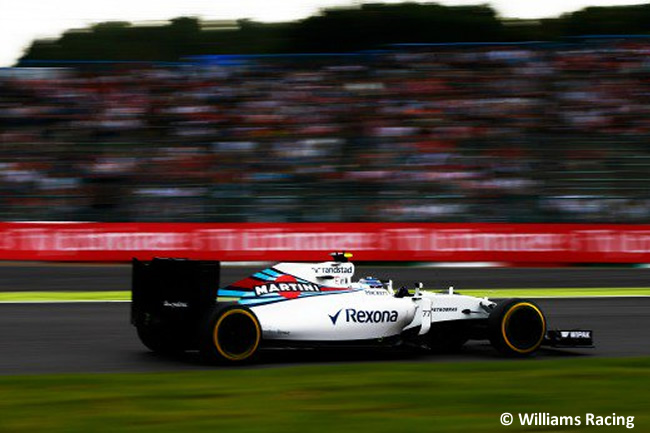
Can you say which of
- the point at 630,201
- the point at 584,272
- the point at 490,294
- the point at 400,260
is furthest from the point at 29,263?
the point at 630,201

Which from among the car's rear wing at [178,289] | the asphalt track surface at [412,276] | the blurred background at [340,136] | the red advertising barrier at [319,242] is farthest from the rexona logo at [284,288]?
the blurred background at [340,136]

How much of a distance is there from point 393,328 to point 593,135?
14.4 meters

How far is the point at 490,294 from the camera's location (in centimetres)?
1545

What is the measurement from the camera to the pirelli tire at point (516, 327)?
8.62 m

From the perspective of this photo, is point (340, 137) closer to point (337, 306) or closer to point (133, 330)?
point (133, 330)

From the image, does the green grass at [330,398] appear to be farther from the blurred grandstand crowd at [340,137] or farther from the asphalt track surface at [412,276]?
the blurred grandstand crowd at [340,137]

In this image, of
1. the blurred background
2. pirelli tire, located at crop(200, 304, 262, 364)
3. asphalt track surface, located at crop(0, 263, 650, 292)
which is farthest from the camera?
the blurred background

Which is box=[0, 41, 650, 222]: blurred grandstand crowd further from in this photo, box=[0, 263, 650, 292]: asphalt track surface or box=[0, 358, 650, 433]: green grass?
box=[0, 358, 650, 433]: green grass

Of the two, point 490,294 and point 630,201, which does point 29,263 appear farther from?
point 630,201

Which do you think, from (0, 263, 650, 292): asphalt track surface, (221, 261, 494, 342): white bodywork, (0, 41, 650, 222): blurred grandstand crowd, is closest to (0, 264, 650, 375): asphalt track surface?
(0, 263, 650, 292): asphalt track surface

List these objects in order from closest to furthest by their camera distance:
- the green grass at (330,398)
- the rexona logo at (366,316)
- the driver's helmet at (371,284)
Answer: the green grass at (330,398) < the rexona logo at (366,316) < the driver's helmet at (371,284)

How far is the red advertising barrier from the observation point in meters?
19.8

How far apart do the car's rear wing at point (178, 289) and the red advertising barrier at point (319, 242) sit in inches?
454

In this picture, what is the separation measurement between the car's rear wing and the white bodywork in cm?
36
